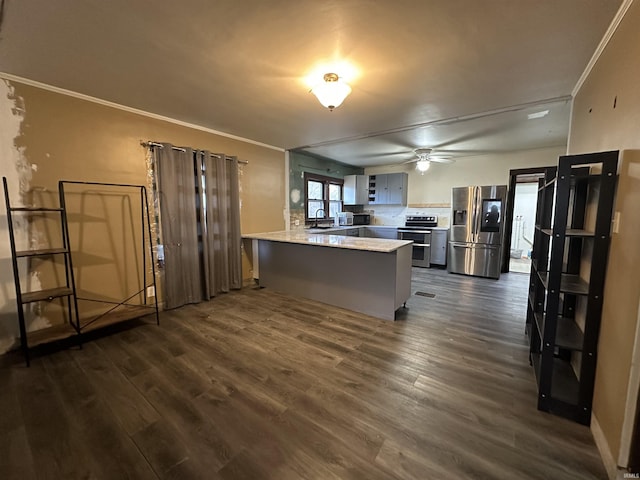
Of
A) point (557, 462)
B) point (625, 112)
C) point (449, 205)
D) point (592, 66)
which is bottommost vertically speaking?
point (557, 462)

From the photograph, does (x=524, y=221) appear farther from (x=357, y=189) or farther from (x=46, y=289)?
(x=46, y=289)

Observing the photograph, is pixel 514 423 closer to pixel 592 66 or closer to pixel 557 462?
pixel 557 462

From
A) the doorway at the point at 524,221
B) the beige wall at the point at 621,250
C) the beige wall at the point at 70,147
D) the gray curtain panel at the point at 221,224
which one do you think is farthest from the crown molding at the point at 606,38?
the doorway at the point at 524,221

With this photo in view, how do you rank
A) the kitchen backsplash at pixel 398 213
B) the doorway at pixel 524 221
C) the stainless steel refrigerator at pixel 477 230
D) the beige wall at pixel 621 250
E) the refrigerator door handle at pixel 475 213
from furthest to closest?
the doorway at pixel 524 221 < the kitchen backsplash at pixel 398 213 < the refrigerator door handle at pixel 475 213 < the stainless steel refrigerator at pixel 477 230 < the beige wall at pixel 621 250

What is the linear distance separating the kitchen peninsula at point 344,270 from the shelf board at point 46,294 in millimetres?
2224

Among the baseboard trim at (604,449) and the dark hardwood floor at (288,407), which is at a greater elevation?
the baseboard trim at (604,449)

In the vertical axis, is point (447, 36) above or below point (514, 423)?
above

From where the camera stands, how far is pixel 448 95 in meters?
2.65

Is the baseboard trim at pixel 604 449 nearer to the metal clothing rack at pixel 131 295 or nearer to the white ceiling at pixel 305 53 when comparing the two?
the white ceiling at pixel 305 53

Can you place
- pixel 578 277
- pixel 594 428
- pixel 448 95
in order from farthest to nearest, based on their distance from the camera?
pixel 448 95
pixel 578 277
pixel 594 428

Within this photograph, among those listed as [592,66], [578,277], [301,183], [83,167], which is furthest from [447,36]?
[301,183]

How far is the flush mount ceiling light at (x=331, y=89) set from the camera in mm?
2211

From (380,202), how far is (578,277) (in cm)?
481

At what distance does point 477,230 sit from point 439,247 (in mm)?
854
